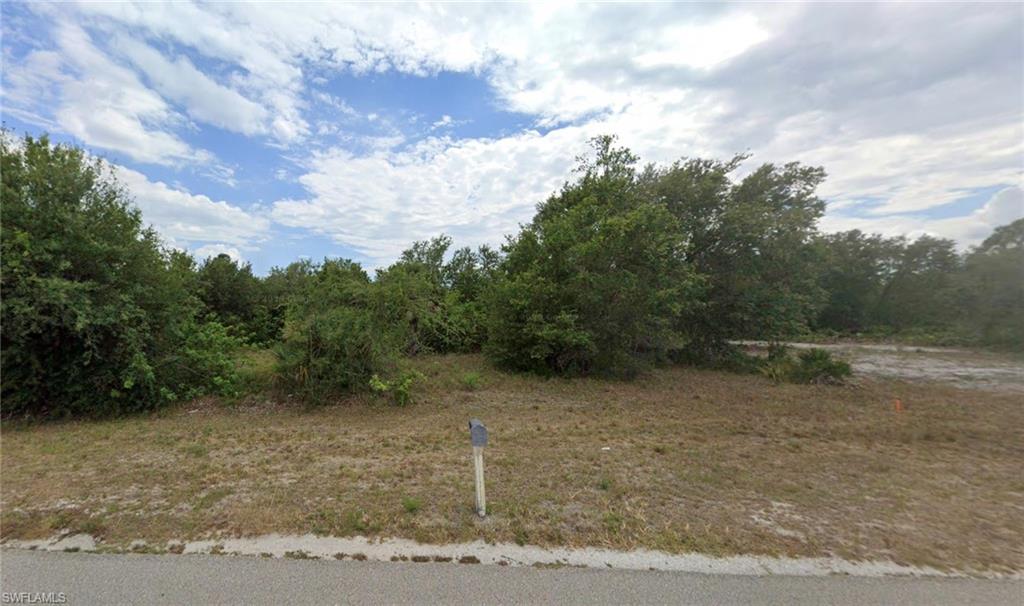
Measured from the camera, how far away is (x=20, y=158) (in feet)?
25.1

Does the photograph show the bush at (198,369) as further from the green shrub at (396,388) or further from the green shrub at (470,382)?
the green shrub at (470,382)

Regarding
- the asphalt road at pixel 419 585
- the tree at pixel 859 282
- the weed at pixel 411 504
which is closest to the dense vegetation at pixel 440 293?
the weed at pixel 411 504

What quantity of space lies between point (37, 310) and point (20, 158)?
2.93 m

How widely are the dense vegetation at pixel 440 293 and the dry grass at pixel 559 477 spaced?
3.38 ft

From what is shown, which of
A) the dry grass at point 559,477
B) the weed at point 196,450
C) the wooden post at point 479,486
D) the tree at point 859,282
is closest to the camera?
the dry grass at point 559,477

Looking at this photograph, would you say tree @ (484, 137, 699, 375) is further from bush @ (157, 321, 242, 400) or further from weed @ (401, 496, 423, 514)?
weed @ (401, 496, 423, 514)

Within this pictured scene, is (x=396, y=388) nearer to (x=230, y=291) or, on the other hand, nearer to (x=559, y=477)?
(x=559, y=477)

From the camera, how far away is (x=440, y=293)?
696 inches

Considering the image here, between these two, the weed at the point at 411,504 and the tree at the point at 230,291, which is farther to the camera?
the tree at the point at 230,291

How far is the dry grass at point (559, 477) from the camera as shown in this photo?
12.1 ft

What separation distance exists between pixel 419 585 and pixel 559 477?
2.33m

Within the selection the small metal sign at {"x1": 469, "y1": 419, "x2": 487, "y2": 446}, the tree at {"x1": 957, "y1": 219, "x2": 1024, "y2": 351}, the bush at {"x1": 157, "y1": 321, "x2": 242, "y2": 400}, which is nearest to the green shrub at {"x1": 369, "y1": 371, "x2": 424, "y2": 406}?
the bush at {"x1": 157, "y1": 321, "x2": 242, "y2": 400}

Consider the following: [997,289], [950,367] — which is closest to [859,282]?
[997,289]

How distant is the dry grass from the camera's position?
12.1 ft
